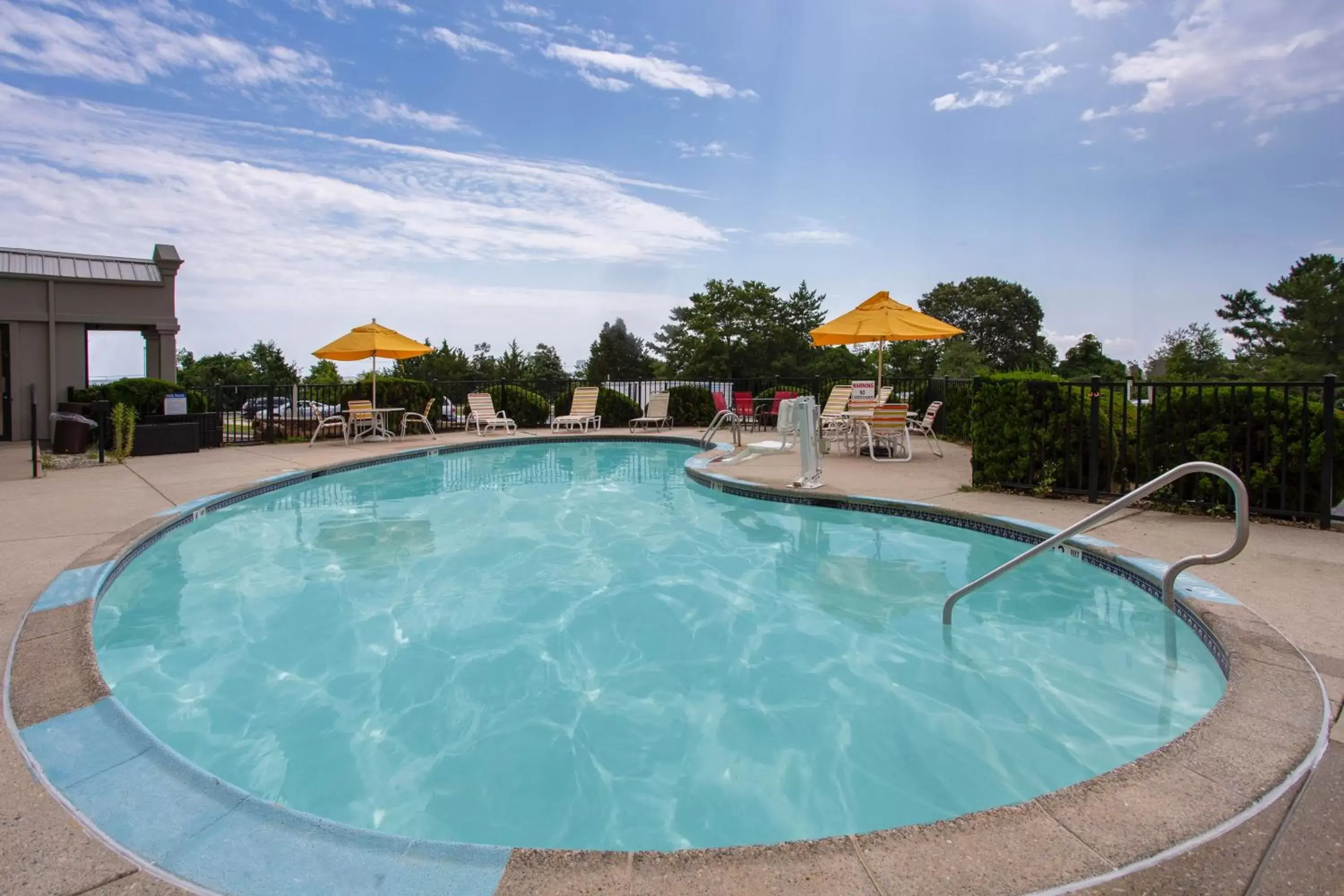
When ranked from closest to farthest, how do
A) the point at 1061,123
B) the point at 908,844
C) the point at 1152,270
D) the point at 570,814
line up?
the point at 908,844 < the point at 570,814 < the point at 1061,123 < the point at 1152,270

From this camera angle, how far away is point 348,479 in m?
9.40

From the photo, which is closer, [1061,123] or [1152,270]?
[1061,123]

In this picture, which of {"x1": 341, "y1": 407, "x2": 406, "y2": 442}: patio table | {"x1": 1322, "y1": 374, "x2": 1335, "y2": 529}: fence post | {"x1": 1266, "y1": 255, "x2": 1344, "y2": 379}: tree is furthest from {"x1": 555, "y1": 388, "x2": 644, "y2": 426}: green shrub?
{"x1": 1266, "y1": 255, "x2": 1344, "y2": 379}: tree

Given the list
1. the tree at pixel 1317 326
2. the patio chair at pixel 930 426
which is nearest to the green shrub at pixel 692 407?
the patio chair at pixel 930 426

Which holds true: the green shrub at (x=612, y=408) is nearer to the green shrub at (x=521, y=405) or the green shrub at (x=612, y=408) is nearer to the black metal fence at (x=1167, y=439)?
the green shrub at (x=521, y=405)

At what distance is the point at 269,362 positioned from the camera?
5034cm

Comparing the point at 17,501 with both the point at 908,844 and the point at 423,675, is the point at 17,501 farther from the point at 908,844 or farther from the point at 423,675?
the point at 908,844

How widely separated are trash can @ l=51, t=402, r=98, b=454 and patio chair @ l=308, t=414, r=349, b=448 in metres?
3.00

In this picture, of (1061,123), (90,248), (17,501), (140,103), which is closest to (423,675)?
(17,501)

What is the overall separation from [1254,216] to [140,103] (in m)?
35.0

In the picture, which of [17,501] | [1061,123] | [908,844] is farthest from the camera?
[1061,123]

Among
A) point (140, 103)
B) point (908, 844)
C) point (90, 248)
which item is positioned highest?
point (140, 103)

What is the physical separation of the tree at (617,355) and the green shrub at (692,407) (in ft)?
139

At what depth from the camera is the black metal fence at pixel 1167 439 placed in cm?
538
